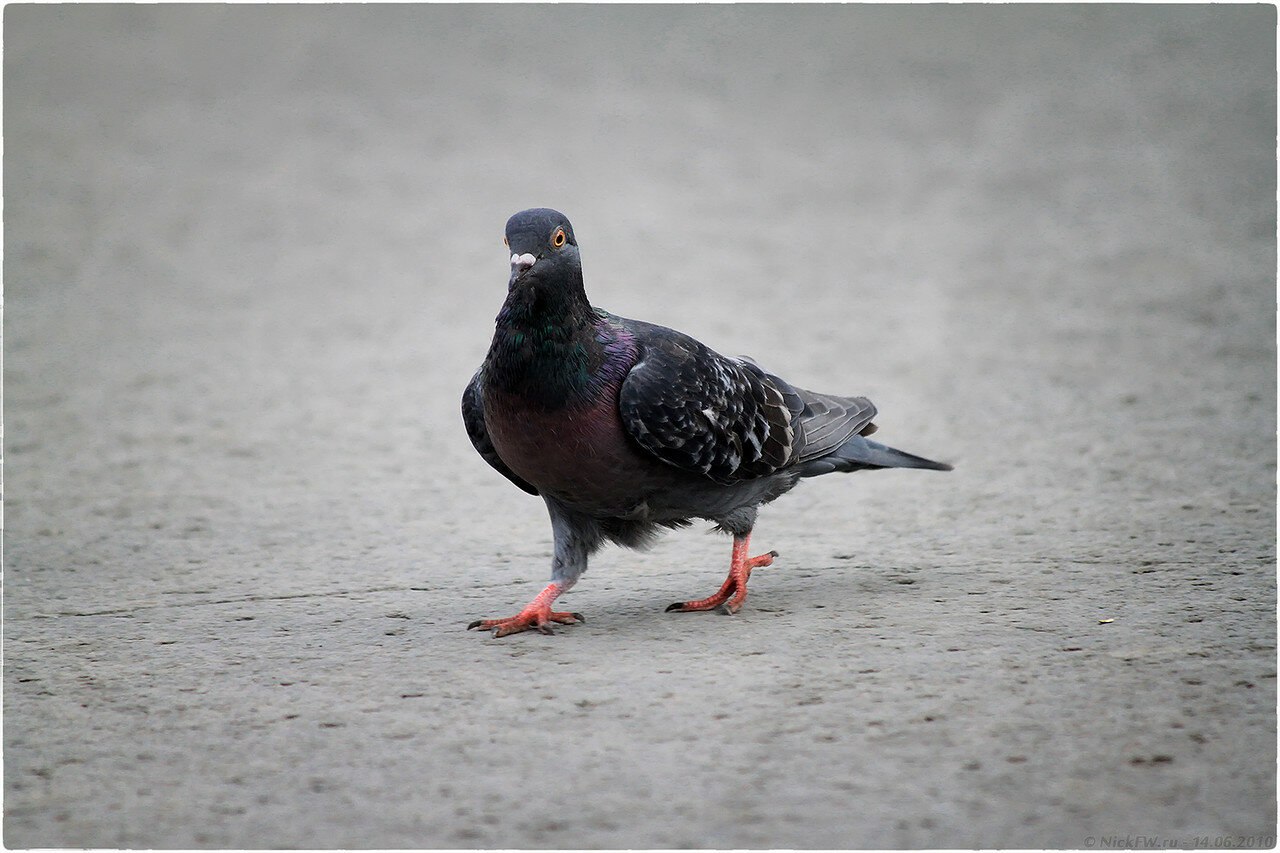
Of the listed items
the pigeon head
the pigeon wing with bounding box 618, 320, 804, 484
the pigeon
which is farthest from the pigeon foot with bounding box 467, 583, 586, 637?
the pigeon head

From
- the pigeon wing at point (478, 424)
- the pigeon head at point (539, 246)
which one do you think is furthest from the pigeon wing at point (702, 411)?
the pigeon wing at point (478, 424)

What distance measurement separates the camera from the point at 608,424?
439 centimetres

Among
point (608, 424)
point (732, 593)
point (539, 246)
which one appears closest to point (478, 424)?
point (608, 424)

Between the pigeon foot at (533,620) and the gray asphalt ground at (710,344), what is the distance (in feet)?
0.47

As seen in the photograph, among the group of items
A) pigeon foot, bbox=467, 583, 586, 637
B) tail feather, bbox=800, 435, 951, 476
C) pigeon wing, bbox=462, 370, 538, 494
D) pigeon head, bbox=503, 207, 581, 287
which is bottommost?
pigeon foot, bbox=467, 583, 586, 637

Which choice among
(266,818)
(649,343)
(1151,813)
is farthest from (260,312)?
(1151,813)

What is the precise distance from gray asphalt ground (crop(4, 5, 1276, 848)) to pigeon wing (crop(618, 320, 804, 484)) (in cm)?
57

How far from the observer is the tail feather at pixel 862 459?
525cm

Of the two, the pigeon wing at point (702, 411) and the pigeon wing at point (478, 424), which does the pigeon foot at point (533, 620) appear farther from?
the pigeon wing at point (702, 411)

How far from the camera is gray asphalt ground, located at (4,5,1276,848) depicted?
348 cm

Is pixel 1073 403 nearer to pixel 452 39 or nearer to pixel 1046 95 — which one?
pixel 1046 95

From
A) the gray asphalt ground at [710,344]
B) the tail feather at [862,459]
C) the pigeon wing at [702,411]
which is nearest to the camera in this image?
the gray asphalt ground at [710,344]

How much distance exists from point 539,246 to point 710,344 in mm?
5127

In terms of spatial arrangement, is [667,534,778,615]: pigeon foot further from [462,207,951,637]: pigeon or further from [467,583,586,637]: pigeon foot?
[467,583,586,637]: pigeon foot
